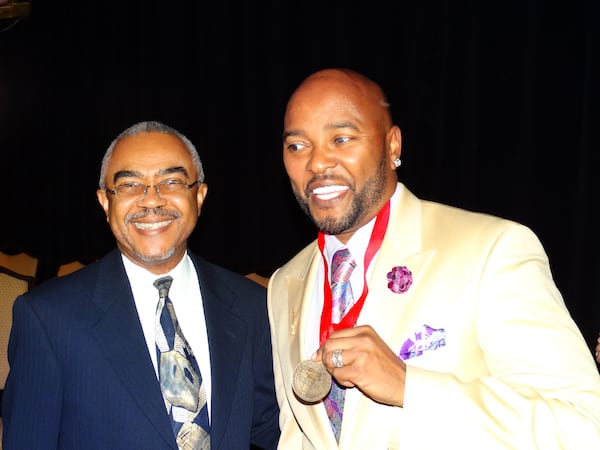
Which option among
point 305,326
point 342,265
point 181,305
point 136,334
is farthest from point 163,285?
point 342,265

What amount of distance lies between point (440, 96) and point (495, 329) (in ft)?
15.7

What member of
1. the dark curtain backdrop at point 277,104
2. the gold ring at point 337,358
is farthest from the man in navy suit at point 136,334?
the dark curtain backdrop at point 277,104

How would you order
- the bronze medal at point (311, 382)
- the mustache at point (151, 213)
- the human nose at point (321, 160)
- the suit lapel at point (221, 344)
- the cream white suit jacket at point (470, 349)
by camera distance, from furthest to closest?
1. the mustache at point (151, 213)
2. the suit lapel at point (221, 344)
3. the human nose at point (321, 160)
4. the bronze medal at point (311, 382)
5. the cream white suit jacket at point (470, 349)

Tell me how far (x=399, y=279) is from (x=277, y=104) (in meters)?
6.09

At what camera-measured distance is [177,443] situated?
243cm

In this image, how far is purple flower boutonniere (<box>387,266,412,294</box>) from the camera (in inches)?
91.9

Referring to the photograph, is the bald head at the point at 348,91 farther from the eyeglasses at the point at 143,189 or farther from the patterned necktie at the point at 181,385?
the patterned necktie at the point at 181,385

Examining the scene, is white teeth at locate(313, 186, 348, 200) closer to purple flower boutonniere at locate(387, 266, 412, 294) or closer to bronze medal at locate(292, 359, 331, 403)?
purple flower boutonniere at locate(387, 266, 412, 294)

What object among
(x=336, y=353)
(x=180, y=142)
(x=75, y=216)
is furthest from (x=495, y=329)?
(x=75, y=216)

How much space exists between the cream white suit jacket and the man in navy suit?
0.32 m

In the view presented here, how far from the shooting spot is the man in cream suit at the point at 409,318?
198 centimetres

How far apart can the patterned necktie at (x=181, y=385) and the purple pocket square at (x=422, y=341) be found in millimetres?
789

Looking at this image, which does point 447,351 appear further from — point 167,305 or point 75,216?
point 75,216

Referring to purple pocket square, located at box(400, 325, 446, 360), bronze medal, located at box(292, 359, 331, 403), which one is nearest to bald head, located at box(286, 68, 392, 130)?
purple pocket square, located at box(400, 325, 446, 360)
